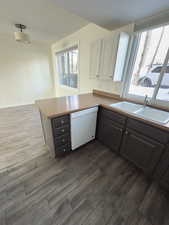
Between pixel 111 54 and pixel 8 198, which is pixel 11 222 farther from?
pixel 111 54

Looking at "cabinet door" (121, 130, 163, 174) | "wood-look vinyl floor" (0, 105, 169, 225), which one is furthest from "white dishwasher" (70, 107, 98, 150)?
"cabinet door" (121, 130, 163, 174)

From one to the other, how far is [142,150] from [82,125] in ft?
3.13

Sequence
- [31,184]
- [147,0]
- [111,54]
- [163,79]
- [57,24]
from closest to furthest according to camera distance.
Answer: [147,0], [31,184], [163,79], [111,54], [57,24]

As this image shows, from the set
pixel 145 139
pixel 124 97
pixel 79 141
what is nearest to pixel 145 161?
pixel 145 139

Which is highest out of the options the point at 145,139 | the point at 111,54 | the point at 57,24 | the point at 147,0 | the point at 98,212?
the point at 57,24

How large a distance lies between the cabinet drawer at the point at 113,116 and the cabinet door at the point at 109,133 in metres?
0.07

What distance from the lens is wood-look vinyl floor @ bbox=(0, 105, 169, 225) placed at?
39.1 inches

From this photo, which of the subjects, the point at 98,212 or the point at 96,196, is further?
the point at 96,196

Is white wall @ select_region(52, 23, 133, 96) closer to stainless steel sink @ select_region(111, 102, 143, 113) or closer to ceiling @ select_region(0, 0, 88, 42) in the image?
ceiling @ select_region(0, 0, 88, 42)

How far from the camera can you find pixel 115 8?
124 centimetres

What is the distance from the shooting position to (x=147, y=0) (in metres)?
1.09

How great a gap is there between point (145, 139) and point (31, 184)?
1.63 metres

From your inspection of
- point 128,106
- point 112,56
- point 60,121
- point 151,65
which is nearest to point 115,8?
point 112,56

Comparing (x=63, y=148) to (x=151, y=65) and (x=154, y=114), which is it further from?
(x=151, y=65)
